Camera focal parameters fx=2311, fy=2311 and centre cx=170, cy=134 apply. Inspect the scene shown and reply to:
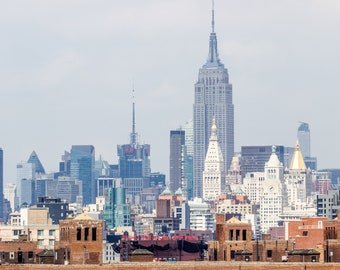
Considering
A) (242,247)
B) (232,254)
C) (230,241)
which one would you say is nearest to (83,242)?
(232,254)

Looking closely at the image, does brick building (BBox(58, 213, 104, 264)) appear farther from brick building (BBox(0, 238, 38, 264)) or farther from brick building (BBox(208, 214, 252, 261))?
brick building (BBox(208, 214, 252, 261))

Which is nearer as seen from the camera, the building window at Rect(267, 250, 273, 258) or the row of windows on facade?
the row of windows on facade

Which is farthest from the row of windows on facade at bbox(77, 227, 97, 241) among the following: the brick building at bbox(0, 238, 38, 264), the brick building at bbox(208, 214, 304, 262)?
the brick building at bbox(0, 238, 38, 264)

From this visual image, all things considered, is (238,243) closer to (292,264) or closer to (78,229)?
(78,229)

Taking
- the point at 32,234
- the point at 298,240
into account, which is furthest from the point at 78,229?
the point at 32,234

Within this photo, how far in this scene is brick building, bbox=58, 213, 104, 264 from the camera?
121 metres

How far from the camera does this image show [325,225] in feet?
420

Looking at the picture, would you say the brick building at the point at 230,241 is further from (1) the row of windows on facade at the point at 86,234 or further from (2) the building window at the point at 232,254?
(1) the row of windows on facade at the point at 86,234

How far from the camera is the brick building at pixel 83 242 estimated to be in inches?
4766

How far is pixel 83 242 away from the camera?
123 m

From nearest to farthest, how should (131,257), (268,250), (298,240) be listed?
(131,257) → (268,250) → (298,240)

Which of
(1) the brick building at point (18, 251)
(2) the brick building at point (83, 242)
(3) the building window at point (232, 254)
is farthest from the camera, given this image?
(1) the brick building at point (18, 251)

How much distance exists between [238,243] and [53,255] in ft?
66.8

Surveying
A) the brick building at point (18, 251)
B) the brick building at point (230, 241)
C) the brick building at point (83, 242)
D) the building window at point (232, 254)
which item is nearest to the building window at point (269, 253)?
the brick building at point (230, 241)
